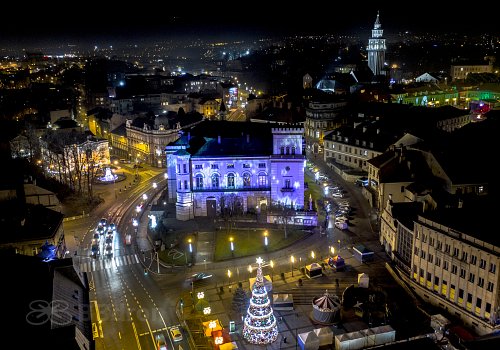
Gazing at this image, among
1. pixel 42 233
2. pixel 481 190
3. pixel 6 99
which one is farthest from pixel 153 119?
pixel 6 99

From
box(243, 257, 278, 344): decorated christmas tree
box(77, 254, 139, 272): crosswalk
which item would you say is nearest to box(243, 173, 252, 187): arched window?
box(77, 254, 139, 272): crosswalk

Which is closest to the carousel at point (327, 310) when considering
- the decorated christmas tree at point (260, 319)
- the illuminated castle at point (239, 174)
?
the decorated christmas tree at point (260, 319)

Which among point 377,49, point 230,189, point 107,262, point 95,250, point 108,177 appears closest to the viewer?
point 107,262

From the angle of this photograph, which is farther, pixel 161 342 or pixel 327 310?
pixel 327 310

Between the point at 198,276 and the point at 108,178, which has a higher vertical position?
the point at 108,178

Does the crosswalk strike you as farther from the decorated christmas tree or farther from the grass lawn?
the decorated christmas tree

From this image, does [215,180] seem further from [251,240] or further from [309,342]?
[309,342]

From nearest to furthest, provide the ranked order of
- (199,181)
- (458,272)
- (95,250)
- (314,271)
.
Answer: (458,272) < (314,271) < (95,250) < (199,181)

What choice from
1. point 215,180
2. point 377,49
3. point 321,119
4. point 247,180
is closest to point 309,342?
point 247,180

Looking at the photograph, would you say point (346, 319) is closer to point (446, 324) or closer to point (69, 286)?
point (446, 324)
